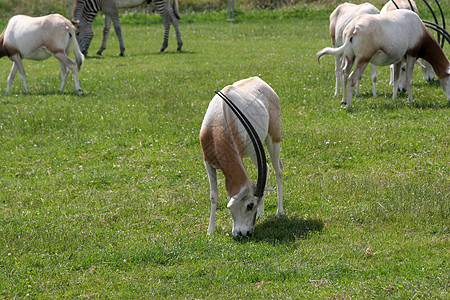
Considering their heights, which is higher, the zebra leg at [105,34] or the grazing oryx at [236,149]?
the grazing oryx at [236,149]

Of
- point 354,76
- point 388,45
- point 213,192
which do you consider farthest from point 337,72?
point 213,192

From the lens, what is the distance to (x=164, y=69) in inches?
658

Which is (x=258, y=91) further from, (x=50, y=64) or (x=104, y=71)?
(x=50, y=64)

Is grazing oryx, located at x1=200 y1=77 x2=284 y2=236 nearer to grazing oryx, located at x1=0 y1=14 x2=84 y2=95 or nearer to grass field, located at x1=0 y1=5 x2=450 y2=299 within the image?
grass field, located at x1=0 y1=5 x2=450 y2=299

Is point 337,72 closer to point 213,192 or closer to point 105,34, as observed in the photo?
point 213,192

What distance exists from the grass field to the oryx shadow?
0.08 feet

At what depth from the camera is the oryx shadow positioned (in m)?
6.11

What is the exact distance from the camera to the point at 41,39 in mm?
13398

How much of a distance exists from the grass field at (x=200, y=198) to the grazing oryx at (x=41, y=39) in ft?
2.97

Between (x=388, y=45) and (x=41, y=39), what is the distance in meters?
7.68

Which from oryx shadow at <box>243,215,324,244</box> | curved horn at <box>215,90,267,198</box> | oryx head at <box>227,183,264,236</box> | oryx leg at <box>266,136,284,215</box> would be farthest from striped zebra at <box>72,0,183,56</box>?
oryx head at <box>227,183,264,236</box>

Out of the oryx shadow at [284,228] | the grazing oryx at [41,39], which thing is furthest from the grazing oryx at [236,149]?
the grazing oryx at [41,39]

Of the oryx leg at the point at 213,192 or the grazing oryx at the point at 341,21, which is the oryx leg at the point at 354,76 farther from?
the oryx leg at the point at 213,192

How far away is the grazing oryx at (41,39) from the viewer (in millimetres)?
13375
